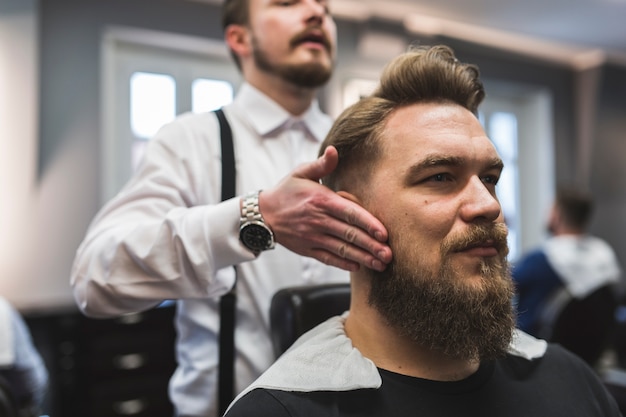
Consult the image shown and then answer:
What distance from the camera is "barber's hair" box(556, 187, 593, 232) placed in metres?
3.99

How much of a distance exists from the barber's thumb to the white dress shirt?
0.20 metres

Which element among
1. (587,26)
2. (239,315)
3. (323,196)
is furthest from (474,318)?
(587,26)

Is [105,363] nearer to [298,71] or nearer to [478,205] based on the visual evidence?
[298,71]

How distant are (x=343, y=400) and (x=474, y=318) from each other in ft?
0.95

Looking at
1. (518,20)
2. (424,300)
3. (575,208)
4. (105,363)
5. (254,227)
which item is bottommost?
(105,363)

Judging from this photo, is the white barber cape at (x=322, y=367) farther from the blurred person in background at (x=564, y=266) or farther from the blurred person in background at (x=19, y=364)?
the blurred person in background at (x=564, y=266)

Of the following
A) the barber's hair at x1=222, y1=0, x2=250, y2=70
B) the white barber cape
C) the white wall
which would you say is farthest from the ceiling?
the white barber cape

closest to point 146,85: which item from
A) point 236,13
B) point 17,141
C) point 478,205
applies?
point 17,141

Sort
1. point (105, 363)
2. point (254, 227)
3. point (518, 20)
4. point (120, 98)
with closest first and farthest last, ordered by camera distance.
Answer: point (254, 227) → point (105, 363) → point (120, 98) → point (518, 20)

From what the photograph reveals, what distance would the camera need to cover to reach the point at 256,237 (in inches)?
45.0

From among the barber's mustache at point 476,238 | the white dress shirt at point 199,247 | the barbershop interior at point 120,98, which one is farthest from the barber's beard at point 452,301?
the barbershop interior at point 120,98

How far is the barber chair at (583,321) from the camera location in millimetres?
2939

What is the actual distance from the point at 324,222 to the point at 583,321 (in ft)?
8.21

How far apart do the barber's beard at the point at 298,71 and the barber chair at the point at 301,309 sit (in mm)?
598
